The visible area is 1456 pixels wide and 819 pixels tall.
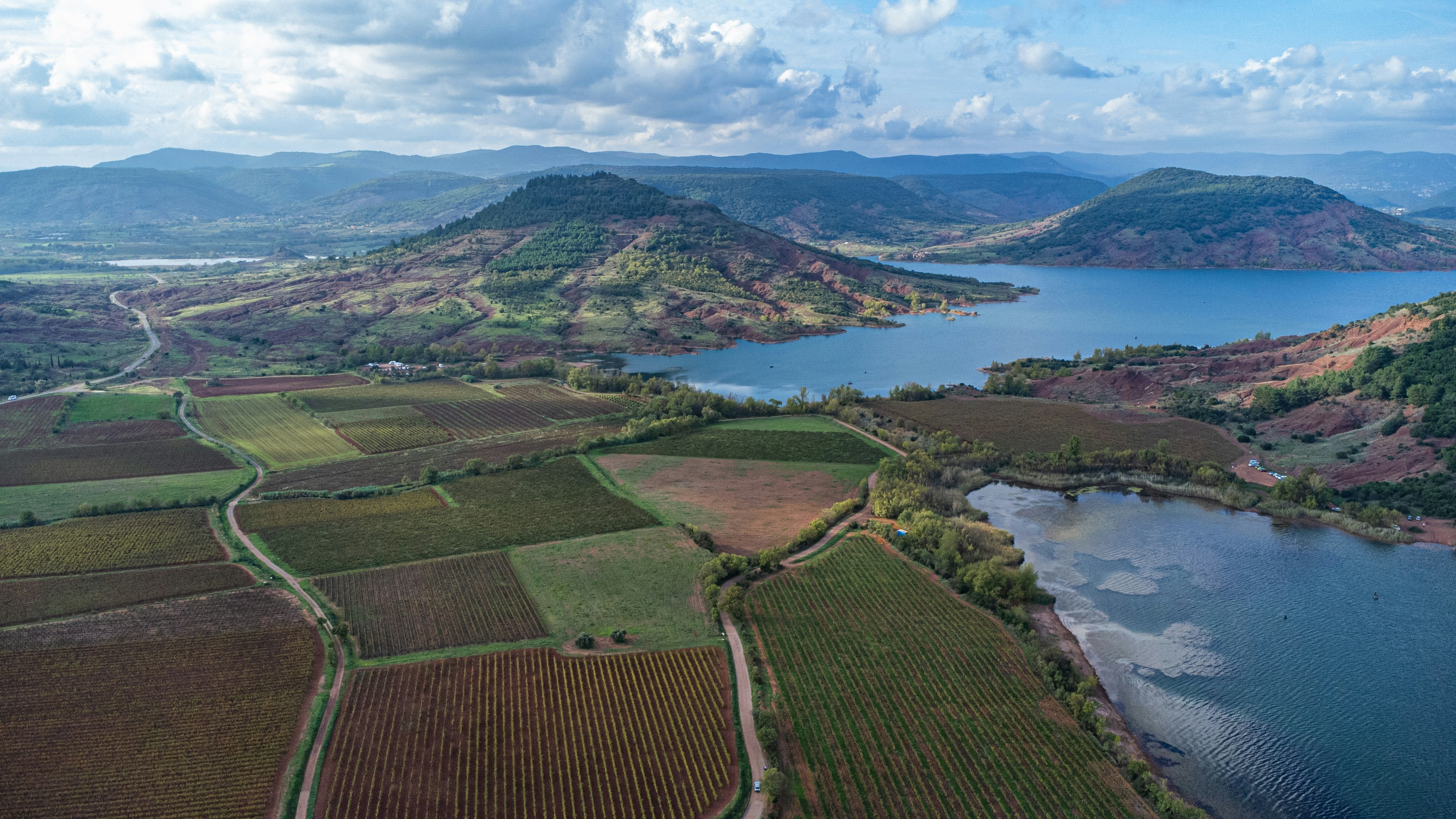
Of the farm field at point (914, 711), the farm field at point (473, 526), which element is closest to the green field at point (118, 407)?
the farm field at point (473, 526)

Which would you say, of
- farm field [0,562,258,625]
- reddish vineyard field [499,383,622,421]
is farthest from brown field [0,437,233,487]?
reddish vineyard field [499,383,622,421]

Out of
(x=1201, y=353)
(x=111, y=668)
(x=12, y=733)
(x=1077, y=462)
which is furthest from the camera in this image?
(x=1201, y=353)

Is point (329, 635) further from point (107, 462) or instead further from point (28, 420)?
point (28, 420)

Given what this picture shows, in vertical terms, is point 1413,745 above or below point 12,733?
below

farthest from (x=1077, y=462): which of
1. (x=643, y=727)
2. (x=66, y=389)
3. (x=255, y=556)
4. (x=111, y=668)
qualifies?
(x=66, y=389)

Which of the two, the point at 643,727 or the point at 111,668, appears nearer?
the point at 643,727

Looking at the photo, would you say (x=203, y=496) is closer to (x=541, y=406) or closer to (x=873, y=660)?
(x=541, y=406)

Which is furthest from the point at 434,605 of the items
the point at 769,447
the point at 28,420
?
the point at 28,420
